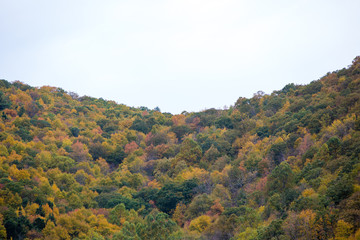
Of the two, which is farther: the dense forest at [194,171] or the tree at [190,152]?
the tree at [190,152]

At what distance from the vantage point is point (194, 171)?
4478cm

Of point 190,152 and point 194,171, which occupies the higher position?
point 190,152

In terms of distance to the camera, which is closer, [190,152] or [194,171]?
[194,171]

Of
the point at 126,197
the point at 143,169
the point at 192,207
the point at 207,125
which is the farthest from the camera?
the point at 207,125

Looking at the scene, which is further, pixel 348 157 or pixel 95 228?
pixel 95 228

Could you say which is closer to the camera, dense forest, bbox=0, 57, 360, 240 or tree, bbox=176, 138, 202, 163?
dense forest, bbox=0, 57, 360, 240

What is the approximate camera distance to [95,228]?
109 ft

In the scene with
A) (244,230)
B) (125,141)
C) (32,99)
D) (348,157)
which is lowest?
(244,230)

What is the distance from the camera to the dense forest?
28609 millimetres

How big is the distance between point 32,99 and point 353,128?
171 feet

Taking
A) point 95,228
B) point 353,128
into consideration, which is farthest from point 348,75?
point 95,228

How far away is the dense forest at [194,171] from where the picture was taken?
28609 millimetres

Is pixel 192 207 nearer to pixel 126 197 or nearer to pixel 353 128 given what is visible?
pixel 126 197

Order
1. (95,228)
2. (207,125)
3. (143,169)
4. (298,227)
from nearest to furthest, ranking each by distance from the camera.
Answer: (298,227) < (95,228) < (143,169) < (207,125)
